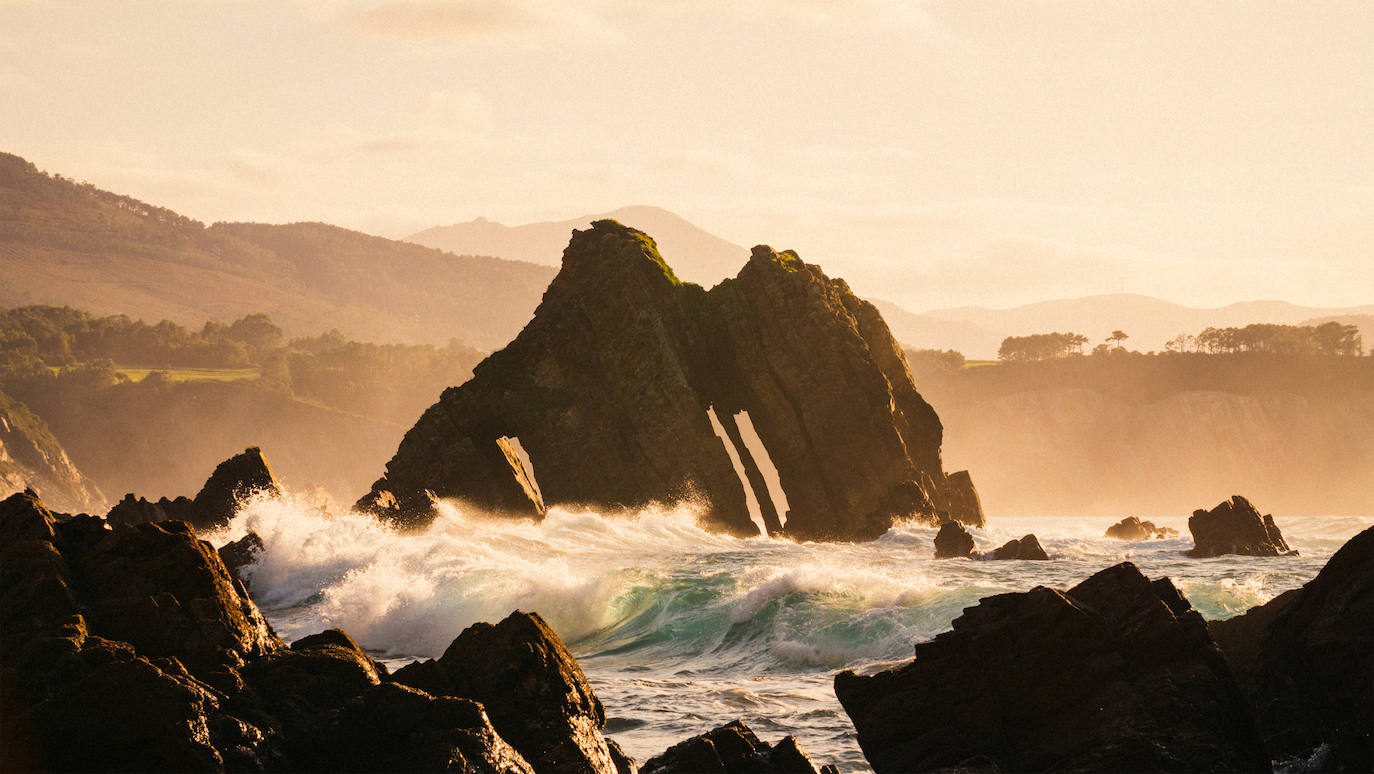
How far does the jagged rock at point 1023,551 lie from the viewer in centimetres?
3866

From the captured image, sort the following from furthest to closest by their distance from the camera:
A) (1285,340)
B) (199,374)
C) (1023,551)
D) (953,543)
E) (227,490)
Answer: (199,374), (1285,340), (227,490), (953,543), (1023,551)

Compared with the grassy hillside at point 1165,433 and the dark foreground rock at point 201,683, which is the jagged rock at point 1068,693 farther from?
the grassy hillside at point 1165,433

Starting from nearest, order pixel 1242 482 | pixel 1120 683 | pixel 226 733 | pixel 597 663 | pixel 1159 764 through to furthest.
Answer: pixel 226 733
pixel 1159 764
pixel 1120 683
pixel 597 663
pixel 1242 482

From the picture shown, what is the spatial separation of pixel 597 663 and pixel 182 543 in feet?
36.1

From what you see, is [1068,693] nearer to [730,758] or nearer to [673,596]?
[730,758]

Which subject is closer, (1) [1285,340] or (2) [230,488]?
(2) [230,488]

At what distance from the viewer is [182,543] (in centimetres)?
1266

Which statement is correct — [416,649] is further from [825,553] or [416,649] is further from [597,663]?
[825,553]

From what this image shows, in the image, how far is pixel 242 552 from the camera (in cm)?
3544

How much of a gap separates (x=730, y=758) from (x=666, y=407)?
1514 inches

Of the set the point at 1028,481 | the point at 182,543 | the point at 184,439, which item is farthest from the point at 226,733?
the point at 184,439

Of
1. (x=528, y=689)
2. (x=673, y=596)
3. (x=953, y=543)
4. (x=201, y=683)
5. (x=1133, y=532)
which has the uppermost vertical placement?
(x=201, y=683)

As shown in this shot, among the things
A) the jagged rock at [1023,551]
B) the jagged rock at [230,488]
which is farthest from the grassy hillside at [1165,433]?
the jagged rock at [230,488]

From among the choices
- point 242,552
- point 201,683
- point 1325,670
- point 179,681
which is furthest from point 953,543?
point 179,681
